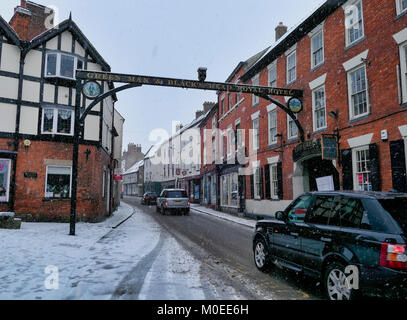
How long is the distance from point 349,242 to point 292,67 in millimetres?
13271

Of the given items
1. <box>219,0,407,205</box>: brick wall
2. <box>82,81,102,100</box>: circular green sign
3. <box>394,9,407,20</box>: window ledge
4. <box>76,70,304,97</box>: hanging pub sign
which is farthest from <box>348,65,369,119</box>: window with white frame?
<box>82,81,102,100</box>: circular green sign

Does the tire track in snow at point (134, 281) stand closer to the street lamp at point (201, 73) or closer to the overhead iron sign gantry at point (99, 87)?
the overhead iron sign gantry at point (99, 87)

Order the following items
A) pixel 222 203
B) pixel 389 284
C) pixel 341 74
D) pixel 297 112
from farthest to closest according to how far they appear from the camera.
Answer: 1. pixel 222 203
2. pixel 297 112
3. pixel 341 74
4. pixel 389 284

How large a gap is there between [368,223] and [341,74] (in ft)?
31.2

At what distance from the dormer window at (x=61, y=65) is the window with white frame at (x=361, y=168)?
13.6 metres

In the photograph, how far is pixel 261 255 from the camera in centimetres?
619

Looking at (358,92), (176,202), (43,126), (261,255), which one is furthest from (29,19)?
(261,255)

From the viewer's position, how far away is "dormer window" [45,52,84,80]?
15008 millimetres

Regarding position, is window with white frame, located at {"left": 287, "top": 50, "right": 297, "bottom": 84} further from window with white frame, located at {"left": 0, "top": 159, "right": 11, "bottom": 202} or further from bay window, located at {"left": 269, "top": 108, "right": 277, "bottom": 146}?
window with white frame, located at {"left": 0, "top": 159, "right": 11, "bottom": 202}

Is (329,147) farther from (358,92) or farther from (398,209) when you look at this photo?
(398,209)

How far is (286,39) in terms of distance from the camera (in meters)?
15.4

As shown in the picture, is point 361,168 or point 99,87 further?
point 99,87

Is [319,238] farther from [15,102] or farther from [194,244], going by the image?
[15,102]
